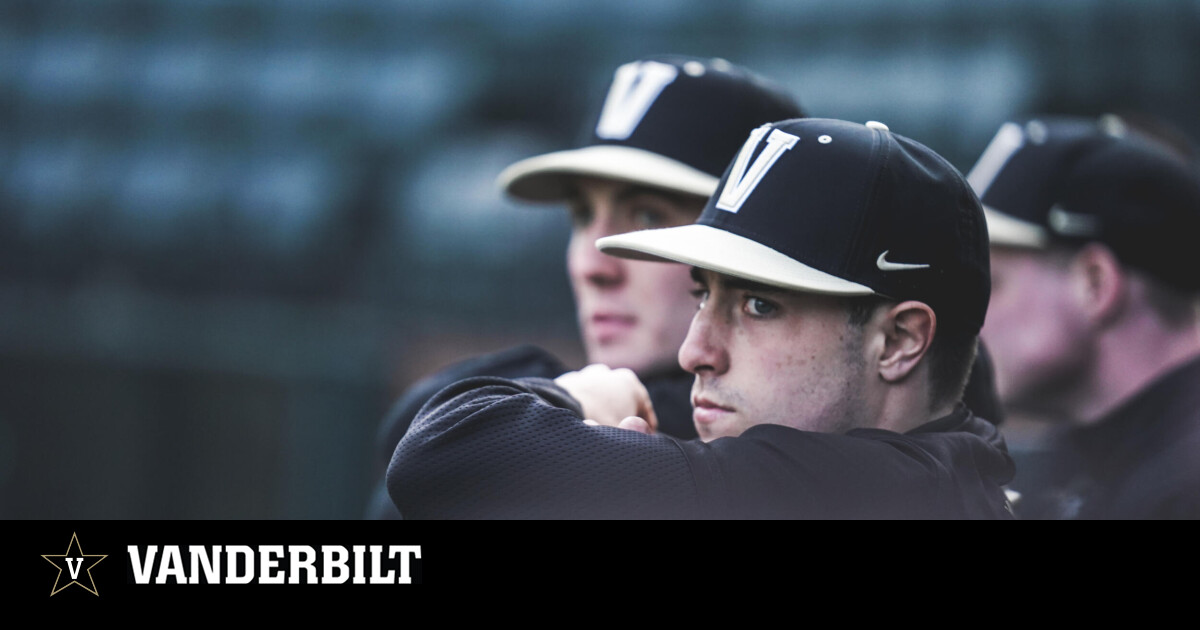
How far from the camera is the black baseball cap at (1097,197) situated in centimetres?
207

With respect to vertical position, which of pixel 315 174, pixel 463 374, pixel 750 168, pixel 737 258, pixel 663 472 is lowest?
pixel 663 472

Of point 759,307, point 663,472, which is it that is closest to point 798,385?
point 759,307

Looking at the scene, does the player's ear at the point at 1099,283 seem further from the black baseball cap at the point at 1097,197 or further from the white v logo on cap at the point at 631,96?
the white v logo on cap at the point at 631,96

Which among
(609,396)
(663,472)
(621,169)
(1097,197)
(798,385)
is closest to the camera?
(663,472)

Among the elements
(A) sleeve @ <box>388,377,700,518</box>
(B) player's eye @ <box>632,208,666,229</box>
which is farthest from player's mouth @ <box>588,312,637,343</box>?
(A) sleeve @ <box>388,377,700,518</box>

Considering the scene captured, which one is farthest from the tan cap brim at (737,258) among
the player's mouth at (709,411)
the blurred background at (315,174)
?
the blurred background at (315,174)

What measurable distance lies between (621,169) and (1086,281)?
1023 mm

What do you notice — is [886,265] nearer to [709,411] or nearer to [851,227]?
[851,227]

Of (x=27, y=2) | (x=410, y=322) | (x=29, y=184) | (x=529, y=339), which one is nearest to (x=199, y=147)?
(x=29, y=184)

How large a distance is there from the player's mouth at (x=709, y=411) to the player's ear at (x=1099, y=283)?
117cm

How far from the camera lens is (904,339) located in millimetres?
1213

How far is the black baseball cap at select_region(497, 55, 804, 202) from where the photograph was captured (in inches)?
64.2
